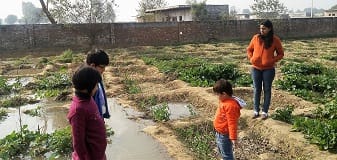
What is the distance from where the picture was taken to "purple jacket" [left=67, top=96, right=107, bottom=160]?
330 cm

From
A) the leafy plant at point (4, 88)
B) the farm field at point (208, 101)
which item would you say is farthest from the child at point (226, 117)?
the leafy plant at point (4, 88)

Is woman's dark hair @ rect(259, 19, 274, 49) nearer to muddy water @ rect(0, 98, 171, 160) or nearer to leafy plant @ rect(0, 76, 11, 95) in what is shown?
muddy water @ rect(0, 98, 171, 160)

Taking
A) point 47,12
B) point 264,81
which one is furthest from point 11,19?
point 264,81

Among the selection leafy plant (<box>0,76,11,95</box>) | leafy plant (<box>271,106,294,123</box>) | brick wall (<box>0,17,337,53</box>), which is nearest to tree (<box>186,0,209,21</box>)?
brick wall (<box>0,17,337,53</box>)

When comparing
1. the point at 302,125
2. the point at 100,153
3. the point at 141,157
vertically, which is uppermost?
the point at 100,153

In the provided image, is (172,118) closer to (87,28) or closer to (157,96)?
(157,96)

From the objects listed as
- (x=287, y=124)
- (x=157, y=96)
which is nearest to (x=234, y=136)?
(x=287, y=124)

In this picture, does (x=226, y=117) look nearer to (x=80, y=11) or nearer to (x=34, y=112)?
(x=34, y=112)

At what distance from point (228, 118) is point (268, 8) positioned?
2685cm

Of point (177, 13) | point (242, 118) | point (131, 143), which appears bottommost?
point (131, 143)

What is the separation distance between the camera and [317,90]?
9.99 m

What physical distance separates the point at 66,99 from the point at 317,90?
651 centimetres

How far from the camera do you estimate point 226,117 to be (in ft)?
15.6

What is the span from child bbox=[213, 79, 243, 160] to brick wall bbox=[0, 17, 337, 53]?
21172mm
